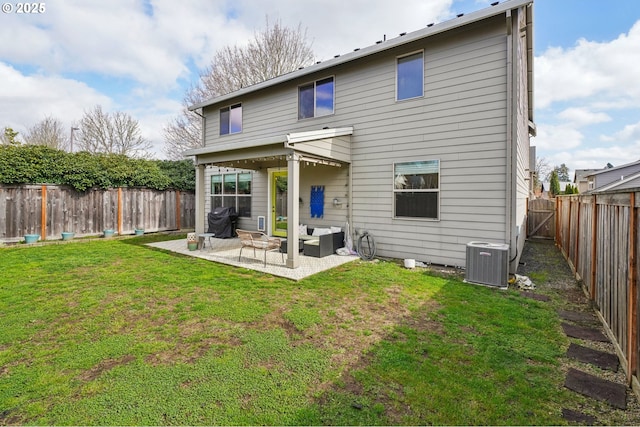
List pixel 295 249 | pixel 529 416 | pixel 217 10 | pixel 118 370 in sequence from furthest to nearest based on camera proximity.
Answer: pixel 217 10
pixel 295 249
pixel 118 370
pixel 529 416

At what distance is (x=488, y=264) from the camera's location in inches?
214

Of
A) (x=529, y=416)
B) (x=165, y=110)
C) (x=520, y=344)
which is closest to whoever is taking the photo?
(x=529, y=416)

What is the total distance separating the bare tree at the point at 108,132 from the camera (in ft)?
73.0

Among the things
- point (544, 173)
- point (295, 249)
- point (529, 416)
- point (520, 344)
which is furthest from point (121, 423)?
point (544, 173)

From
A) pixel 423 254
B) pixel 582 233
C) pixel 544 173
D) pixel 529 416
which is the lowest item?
pixel 529 416

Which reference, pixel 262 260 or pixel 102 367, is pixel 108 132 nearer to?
pixel 262 260

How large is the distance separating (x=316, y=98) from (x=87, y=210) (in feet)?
30.5

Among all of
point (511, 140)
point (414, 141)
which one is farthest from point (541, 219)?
point (414, 141)

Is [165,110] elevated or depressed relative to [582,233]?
elevated

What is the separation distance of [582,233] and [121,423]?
289 inches

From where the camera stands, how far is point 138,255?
7906 millimetres

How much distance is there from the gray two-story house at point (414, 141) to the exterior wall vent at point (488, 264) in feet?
2.18

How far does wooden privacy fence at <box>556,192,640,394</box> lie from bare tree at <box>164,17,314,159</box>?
15667 millimetres

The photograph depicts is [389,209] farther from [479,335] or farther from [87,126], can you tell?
[87,126]
